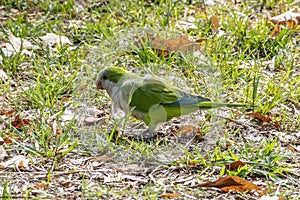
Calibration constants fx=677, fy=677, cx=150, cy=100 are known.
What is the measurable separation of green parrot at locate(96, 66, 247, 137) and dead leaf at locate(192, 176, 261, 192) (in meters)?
0.46

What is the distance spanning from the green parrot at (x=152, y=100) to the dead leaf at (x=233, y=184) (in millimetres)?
463

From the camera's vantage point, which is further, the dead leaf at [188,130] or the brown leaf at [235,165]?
the dead leaf at [188,130]

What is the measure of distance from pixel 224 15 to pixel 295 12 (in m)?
0.61

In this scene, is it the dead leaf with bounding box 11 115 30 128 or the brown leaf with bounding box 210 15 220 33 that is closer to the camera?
the dead leaf with bounding box 11 115 30 128

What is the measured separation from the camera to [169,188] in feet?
11.8

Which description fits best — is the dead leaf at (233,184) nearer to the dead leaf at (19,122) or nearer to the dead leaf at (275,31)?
the dead leaf at (19,122)

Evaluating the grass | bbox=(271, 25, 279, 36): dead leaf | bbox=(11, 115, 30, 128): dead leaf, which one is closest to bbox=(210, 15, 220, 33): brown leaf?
the grass

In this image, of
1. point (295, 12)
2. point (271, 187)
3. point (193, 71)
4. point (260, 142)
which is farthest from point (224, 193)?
point (295, 12)

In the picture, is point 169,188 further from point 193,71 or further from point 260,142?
point 193,71

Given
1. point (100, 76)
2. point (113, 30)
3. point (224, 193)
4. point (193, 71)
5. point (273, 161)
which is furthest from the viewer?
point (113, 30)

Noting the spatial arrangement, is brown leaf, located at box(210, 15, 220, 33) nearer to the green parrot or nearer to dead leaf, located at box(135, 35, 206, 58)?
dead leaf, located at box(135, 35, 206, 58)

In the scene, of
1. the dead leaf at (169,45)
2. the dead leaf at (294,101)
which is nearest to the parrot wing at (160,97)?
the dead leaf at (294,101)

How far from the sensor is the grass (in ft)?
12.1

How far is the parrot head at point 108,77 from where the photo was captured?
3.99m
